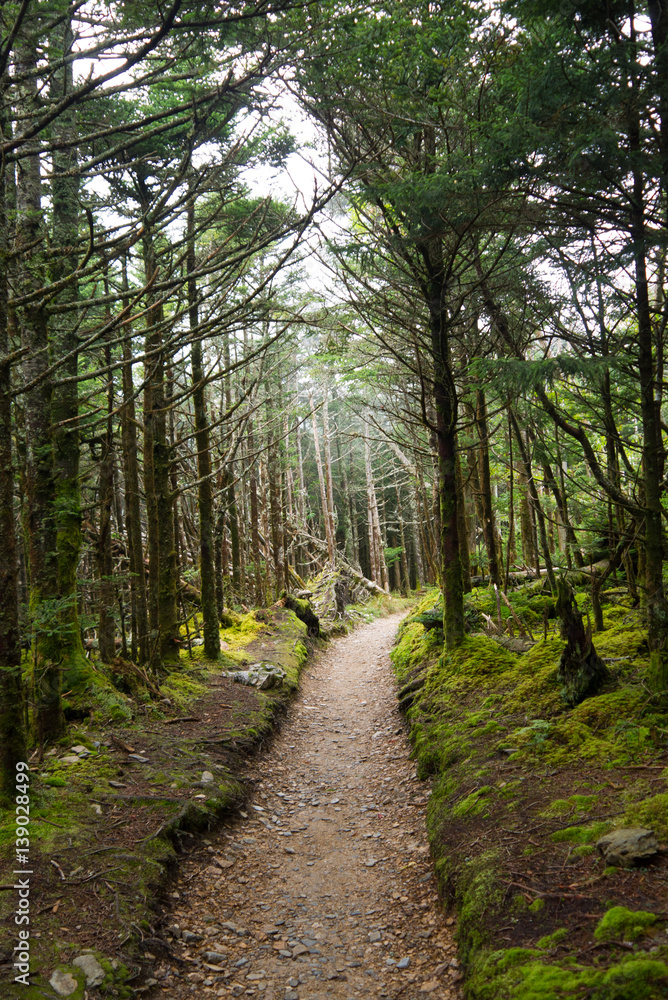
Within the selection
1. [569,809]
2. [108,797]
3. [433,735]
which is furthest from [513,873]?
[108,797]

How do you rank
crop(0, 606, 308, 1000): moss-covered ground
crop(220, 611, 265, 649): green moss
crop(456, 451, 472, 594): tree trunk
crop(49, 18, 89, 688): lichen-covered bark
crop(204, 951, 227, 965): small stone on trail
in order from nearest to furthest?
crop(0, 606, 308, 1000): moss-covered ground, crop(204, 951, 227, 965): small stone on trail, crop(49, 18, 89, 688): lichen-covered bark, crop(456, 451, 472, 594): tree trunk, crop(220, 611, 265, 649): green moss

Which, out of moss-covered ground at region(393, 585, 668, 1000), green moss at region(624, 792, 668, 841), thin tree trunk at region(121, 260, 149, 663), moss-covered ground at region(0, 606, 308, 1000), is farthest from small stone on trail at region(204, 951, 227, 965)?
thin tree trunk at region(121, 260, 149, 663)

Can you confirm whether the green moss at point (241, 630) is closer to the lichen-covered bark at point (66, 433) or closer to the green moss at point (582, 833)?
the lichen-covered bark at point (66, 433)

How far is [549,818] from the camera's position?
365 centimetres

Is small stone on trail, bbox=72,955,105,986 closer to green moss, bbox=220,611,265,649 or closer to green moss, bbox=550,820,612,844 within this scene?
green moss, bbox=550,820,612,844

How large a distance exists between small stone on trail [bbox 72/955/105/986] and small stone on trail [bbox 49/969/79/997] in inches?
3.0

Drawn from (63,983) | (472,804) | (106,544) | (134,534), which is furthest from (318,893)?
(134,534)

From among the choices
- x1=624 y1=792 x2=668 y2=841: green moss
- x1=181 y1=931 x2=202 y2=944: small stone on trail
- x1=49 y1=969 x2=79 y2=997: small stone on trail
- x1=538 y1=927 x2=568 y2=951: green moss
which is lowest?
x1=181 y1=931 x2=202 y2=944: small stone on trail

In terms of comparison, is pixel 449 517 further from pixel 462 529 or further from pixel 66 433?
pixel 66 433

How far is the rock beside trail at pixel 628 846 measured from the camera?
9.66 feet

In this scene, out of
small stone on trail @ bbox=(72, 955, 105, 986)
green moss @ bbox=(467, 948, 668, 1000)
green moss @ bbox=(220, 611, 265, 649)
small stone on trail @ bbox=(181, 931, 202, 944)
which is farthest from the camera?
green moss @ bbox=(220, 611, 265, 649)

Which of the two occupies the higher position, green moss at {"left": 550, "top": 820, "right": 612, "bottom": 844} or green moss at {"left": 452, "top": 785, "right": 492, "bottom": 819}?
green moss at {"left": 550, "top": 820, "right": 612, "bottom": 844}

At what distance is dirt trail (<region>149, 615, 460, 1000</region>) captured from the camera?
10.8 feet

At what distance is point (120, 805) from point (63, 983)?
1.80 m
